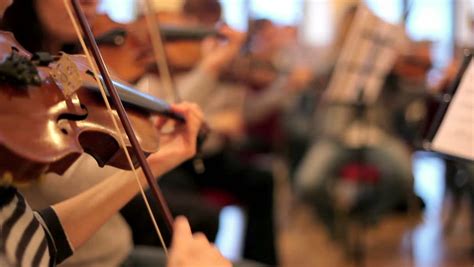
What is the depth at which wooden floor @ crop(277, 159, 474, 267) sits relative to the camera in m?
A: 2.60

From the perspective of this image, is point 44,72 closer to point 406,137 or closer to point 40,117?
point 40,117

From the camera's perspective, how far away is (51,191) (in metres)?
0.86

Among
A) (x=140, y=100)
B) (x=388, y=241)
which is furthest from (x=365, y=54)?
(x=140, y=100)

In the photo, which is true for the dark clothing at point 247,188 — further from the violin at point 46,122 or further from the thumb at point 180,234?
the thumb at point 180,234

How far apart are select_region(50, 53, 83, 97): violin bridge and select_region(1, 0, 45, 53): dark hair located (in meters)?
0.08

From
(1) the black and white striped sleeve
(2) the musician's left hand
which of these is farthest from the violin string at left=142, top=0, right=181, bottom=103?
(1) the black and white striped sleeve

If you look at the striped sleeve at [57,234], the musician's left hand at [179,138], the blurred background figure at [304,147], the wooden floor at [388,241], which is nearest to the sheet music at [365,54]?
the blurred background figure at [304,147]

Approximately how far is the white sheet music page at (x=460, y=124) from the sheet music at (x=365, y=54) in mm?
858

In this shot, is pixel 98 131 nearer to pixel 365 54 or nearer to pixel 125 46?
pixel 125 46

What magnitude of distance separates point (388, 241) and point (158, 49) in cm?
193

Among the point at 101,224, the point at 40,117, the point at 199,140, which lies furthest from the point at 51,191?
the point at 199,140

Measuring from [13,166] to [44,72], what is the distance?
0.51ft

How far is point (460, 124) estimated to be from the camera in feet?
3.92

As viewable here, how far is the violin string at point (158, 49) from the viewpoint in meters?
1.36
